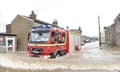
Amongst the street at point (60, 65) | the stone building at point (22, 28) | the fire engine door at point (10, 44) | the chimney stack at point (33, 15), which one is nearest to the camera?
the street at point (60, 65)

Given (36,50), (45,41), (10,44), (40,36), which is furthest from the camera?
(10,44)

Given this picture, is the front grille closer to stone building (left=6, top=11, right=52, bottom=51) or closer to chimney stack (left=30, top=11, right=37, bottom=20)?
stone building (left=6, top=11, right=52, bottom=51)

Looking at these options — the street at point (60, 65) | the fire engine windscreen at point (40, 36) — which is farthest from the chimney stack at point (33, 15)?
the street at point (60, 65)

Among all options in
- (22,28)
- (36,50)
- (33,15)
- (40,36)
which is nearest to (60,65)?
(40,36)

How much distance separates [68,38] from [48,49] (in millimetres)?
7651

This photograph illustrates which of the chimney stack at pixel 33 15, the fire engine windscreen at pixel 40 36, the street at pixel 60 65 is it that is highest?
the chimney stack at pixel 33 15

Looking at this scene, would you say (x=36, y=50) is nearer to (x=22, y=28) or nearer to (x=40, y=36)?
(x=40, y=36)

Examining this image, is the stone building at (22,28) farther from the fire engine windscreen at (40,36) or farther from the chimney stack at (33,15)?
the fire engine windscreen at (40,36)

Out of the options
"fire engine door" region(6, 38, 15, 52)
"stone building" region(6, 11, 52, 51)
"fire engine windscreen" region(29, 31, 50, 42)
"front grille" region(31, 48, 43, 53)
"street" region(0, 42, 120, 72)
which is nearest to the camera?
"street" region(0, 42, 120, 72)

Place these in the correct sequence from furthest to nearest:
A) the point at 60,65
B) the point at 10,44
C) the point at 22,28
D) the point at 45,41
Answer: the point at 22,28, the point at 10,44, the point at 45,41, the point at 60,65

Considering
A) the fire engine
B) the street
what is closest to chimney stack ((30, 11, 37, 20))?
the fire engine

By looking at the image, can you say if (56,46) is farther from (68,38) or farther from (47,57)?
(68,38)

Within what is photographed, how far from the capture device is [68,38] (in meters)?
36.6

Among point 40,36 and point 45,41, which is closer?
point 45,41
